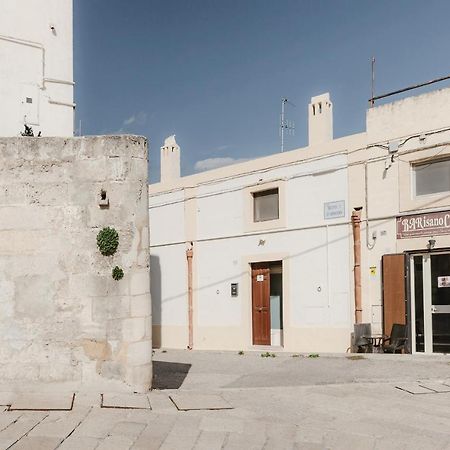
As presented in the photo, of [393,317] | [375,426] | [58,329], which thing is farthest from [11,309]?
[393,317]

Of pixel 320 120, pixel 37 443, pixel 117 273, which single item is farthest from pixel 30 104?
pixel 37 443

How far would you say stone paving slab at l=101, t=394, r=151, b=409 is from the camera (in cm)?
682

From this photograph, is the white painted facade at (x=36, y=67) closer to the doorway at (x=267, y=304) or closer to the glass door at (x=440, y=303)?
the doorway at (x=267, y=304)

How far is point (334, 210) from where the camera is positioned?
1519cm

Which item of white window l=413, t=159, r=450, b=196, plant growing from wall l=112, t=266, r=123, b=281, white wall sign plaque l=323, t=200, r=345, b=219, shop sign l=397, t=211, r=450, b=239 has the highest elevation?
white window l=413, t=159, r=450, b=196

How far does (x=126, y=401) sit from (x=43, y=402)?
0.97m

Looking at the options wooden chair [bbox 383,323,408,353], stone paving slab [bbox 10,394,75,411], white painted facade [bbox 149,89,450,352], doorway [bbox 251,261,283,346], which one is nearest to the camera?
stone paving slab [bbox 10,394,75,411]

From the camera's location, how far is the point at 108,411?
21.7ft

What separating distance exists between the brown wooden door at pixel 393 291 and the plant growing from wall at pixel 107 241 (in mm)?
8063

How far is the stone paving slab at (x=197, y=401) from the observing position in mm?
6949

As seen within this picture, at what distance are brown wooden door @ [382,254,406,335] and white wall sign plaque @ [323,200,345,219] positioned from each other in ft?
5.94

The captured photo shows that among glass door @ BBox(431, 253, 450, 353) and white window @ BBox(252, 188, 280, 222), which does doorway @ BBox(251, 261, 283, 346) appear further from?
glass door @ BBox(431, 253, 450, 353)

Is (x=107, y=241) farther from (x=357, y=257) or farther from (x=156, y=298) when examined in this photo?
(x=156, y=298)

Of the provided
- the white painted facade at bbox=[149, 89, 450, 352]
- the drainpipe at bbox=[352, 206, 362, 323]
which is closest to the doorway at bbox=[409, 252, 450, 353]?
the white painted facade at bbox=[149, 89, 450, 352]
